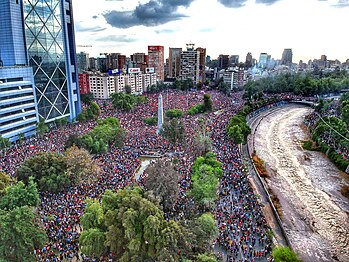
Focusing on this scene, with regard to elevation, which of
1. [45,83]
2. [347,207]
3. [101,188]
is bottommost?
[347,207]

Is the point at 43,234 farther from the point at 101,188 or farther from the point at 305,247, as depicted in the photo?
the point at 305,247

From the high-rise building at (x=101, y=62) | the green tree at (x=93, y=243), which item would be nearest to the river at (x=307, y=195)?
the green tree at (x=93, y=243)

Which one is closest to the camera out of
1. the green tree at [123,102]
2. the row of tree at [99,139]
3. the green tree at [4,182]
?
the green tree at [4,182]

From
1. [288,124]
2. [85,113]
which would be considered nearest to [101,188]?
[85,113]

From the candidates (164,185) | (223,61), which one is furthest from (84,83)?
(223,61)

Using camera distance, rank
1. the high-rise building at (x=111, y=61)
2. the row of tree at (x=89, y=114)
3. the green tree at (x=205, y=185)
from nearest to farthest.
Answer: the green tree at (x=205, y=185)
the row of tree at (x=89, y=114)
the high-rise building at (x=111, y=61)

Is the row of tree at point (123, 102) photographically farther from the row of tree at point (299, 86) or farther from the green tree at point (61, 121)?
the row of tree at point (299, 86)

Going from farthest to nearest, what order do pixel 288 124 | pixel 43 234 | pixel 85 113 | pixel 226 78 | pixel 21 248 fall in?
pixel 226 78 < pixel 288 124 < pixel 85 113 < pixel 43 234 < pixel 21 248
